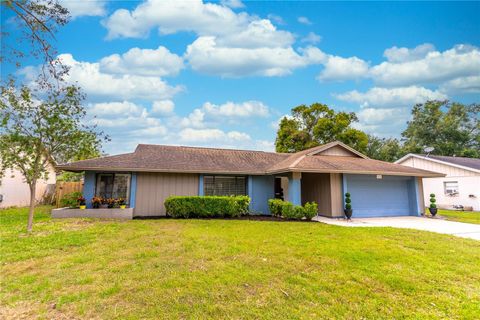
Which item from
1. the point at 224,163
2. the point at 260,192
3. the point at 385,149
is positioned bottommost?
the point at 260,192

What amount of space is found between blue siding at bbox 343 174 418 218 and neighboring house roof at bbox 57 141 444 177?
0.68 m

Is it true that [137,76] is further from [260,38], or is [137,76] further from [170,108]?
[260,38]

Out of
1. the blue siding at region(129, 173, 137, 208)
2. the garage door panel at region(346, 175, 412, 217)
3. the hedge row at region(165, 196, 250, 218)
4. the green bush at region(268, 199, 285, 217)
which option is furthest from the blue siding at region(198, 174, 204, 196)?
the garage door panel at region(346, 175, 412, 217)

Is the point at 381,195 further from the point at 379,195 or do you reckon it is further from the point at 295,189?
the point at 295,189

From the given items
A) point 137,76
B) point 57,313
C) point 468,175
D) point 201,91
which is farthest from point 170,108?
point 468,175

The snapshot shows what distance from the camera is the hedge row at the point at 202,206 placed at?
11.0 meters

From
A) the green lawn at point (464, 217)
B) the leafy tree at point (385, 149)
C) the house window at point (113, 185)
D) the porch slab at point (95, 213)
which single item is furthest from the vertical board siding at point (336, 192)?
the leafy tree at point (385, 149)

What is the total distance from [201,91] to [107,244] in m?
11.7

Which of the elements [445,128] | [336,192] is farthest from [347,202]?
[445,128]

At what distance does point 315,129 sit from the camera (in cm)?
2770

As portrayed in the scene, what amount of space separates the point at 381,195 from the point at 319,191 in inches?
130

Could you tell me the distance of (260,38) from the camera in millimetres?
10875

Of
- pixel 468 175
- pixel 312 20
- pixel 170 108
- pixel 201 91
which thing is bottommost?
pixel 468 175

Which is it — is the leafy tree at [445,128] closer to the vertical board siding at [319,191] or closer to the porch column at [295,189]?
the vertical board siding at [319,191]
